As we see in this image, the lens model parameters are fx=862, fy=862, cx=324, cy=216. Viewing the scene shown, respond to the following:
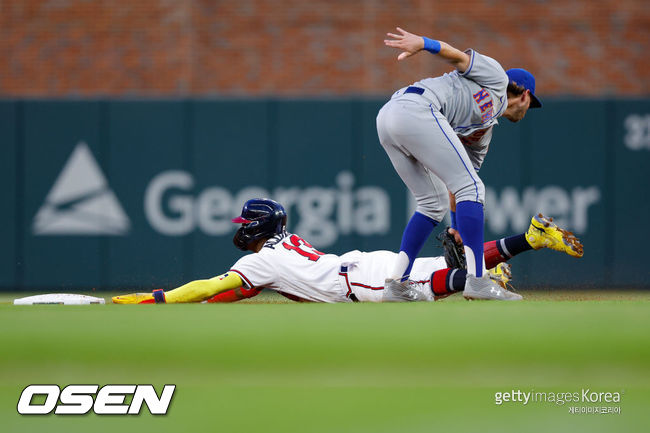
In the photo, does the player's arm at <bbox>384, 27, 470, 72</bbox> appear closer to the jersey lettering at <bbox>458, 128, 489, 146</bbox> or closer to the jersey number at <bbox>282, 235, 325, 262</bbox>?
the jersey lettering at <bbox>458, 128, 489, 146</bbox>

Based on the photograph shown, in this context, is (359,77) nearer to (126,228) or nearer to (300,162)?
(300,162)

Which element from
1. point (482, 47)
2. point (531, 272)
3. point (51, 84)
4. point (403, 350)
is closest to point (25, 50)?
point (51, 84)

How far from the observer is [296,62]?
1136 centimetres

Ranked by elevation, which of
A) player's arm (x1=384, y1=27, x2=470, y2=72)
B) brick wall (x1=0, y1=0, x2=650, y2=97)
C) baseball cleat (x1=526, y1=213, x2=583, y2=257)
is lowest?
baseball cleat (x1=526, y1=213, x2=583, y2=257)

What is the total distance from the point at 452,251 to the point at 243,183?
13.8ft

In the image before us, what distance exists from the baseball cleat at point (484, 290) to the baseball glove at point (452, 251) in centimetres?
56

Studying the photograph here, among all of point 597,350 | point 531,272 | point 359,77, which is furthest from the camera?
point 359,77

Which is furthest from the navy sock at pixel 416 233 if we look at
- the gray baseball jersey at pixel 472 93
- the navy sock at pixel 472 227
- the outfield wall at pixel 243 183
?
the outfield wall at pixel 243 183

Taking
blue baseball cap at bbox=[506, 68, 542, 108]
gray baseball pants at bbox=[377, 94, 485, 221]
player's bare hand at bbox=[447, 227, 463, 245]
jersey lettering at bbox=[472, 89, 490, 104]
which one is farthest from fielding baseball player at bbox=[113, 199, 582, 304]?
jersey lettering at bbox=[472, 89, 490, 104]

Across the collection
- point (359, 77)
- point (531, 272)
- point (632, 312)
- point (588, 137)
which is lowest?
point (531, 272)

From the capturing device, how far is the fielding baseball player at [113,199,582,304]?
15.4 feet

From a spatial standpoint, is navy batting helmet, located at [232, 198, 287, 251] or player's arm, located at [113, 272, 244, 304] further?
navy batting helmet, located at [232, 198, 287, 251]

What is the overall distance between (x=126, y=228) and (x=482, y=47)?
541 cm

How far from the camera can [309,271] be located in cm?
491
